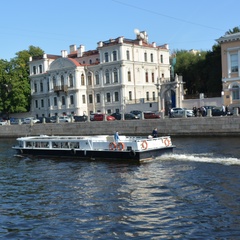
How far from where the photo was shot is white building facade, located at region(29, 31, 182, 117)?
64500 mm

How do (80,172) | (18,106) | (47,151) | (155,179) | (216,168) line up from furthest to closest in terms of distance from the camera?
(18,106), (47,151), (80,172), (216,168), (155,179)

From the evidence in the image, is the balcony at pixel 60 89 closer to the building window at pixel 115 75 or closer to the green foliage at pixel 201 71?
the building window at pixel 115 75

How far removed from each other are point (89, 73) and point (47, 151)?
1505 inches

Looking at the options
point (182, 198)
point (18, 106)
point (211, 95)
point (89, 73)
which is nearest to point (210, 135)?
point (211, 95)

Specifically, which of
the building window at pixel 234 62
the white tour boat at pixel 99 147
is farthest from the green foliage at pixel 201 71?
the white tour boat at pixel 99 147

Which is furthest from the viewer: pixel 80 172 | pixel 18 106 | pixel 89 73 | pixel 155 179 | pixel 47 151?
pixel 18 106

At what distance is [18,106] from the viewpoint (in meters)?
74.0

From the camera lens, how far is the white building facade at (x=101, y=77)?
64500 millimetres

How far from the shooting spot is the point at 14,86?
240 feet

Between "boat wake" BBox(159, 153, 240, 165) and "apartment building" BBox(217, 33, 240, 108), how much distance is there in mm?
24119

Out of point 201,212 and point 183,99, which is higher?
point 183,99

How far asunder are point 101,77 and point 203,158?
43695mm

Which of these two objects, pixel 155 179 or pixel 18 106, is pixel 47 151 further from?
pixel 18 106

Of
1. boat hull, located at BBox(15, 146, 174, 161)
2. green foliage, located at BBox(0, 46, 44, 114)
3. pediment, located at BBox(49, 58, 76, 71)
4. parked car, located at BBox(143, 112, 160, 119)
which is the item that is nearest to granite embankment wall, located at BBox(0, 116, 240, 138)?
parked car, located at BBox(143, 112, 160, 119)
